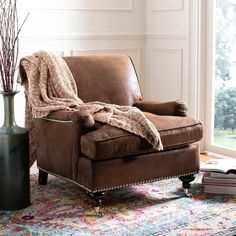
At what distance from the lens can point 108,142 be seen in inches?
122

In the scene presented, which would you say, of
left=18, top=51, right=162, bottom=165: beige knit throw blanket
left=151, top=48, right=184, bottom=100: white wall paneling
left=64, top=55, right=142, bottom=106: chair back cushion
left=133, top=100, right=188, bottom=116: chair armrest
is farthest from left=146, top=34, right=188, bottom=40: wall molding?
left=18, top=51, right=162, bottom=165: beige knit throw blanket

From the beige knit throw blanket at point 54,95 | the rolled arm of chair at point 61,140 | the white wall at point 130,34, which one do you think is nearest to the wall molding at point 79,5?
the white wall at point 130,34

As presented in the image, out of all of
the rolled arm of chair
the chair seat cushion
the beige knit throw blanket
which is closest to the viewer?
the chair seat cushion

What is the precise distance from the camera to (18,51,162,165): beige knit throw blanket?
3.32 meters

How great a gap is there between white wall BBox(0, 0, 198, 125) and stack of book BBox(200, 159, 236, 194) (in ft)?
4.15

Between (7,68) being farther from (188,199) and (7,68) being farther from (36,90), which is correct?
(188,199)

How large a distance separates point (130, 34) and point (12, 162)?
2286 millimetres

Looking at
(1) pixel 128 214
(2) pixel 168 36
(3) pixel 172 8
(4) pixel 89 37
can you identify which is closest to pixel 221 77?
(2) pixel 168 36

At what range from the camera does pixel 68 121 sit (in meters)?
3.29

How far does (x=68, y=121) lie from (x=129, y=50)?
2.05 meters

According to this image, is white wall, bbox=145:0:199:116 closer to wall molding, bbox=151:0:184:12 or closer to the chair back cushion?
wall molding, bbox=151:0:184:12

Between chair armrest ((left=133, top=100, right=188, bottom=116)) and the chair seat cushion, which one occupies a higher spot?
chair armrest ((left=133, top=100, right=188, bottom=116))

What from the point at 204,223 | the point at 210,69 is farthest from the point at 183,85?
the point at 204,223

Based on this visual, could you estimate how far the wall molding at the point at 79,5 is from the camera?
4535mm
